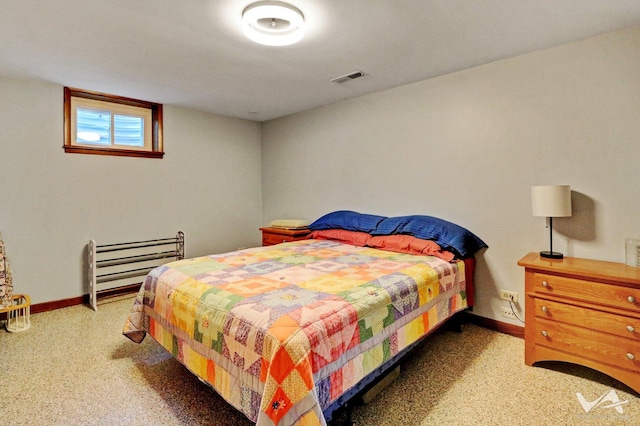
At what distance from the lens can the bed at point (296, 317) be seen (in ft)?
4.16

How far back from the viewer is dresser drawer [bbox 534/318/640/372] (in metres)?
1.84

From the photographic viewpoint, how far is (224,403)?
1803 mm

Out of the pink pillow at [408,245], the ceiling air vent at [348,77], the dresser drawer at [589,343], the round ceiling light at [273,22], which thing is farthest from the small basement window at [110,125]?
the dresser drawer at [589,343]

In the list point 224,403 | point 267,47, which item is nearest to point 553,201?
point 267,47

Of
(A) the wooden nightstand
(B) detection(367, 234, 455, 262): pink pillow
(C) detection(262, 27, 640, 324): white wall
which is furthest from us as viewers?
(A) the wooden nightstand

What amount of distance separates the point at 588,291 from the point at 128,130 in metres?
4.56

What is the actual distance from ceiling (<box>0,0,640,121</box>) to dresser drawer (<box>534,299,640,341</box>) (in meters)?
1.84

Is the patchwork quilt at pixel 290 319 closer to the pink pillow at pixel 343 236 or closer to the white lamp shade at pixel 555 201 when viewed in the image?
the pink pillow at pixel 343 236

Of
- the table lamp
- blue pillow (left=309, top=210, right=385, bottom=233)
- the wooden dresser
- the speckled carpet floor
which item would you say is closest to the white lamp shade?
the table lamp

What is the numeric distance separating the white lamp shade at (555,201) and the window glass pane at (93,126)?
4261mm

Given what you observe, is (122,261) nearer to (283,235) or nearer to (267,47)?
(283,235)

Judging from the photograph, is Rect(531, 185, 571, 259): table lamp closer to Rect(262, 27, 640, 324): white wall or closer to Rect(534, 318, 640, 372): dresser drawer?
Rect(262, 27, 640, 324): white wall

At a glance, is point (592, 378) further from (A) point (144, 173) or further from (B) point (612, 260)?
(A) point (144, 173)

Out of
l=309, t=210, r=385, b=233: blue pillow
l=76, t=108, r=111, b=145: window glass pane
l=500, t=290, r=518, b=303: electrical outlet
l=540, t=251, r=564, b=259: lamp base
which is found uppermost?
l=76, t=108, r=111, b=145: window glass pane
